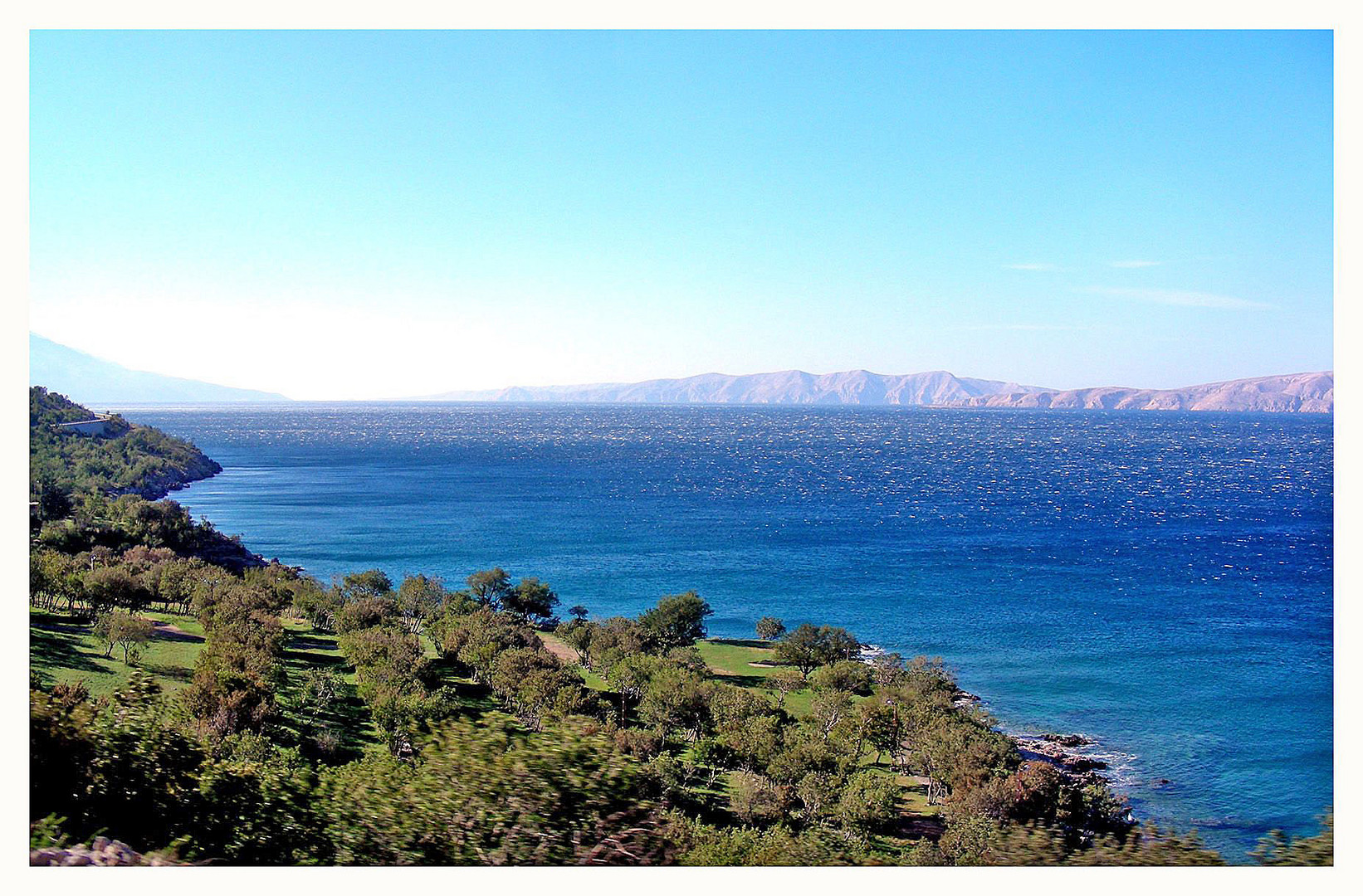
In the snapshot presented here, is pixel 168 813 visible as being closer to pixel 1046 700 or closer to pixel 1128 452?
pixel 1046 700

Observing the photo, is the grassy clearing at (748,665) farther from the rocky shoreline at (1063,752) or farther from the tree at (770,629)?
the rocky shoreline at (1063,752)

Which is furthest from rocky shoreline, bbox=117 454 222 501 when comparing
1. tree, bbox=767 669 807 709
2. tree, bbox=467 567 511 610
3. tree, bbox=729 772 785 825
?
tree, bbox=729 772 785 825

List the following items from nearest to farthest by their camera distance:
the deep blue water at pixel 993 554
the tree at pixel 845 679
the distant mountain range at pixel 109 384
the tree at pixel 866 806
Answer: the tree at pixel 866 806 → the tree at pixel 845 679 → the deep blue water at pixel 993 554 → the distant mountain range at pixel 109 384

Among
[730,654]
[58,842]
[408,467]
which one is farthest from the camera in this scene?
[408,467]

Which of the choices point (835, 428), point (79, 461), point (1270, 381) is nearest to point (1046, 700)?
point (79, 461)

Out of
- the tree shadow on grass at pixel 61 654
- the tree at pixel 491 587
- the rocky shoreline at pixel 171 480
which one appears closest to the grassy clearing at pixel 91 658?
the tree shadow on grass at pixel 61 654
